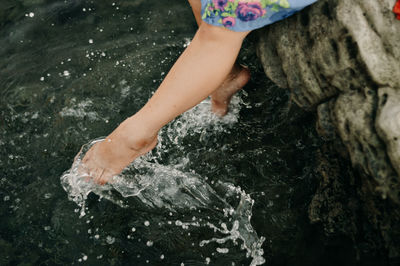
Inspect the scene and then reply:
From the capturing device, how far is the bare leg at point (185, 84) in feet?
5.26

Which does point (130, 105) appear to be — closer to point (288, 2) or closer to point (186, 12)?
point (186, 12)

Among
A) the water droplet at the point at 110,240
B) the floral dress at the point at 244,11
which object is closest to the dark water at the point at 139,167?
the water droplet at the point at 110,240

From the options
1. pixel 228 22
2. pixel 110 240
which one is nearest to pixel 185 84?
pixel 228 22

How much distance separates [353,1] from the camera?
1.50 m

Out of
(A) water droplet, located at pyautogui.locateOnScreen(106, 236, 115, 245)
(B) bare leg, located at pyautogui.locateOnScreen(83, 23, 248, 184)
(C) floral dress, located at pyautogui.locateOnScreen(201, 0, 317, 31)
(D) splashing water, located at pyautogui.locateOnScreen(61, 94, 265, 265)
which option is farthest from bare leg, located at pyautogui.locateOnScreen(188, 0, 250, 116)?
(A) water droplet, located at pyautogui.locateOnScreen(106, 236, 115, 245)

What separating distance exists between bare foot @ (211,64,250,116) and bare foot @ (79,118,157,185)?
2.19 feet

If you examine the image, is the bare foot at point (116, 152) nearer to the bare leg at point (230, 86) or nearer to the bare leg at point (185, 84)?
the bare leg at point (185, 84)

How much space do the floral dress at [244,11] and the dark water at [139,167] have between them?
898 millimetres

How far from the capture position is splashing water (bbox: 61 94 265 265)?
6.70ft

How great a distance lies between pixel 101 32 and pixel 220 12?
1703 millimetres

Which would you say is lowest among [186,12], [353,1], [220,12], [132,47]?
[132,47]

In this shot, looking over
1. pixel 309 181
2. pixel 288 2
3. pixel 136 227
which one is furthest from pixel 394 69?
pixel 136 227

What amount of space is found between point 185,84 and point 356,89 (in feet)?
2.33

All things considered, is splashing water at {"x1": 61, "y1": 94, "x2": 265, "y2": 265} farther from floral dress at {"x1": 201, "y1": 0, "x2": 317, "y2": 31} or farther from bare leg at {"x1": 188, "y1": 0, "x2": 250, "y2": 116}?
floral dress at {"x1": 201, "y1": 0, "x2": 317, "y2": 31}
